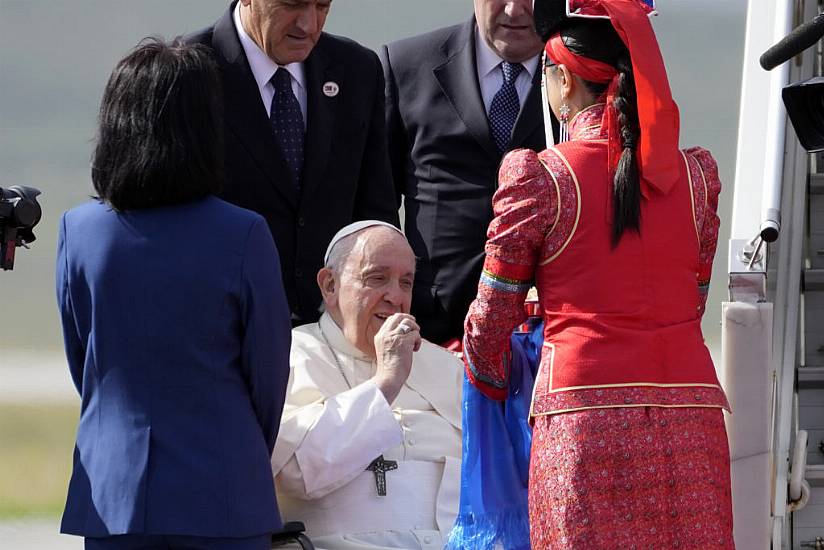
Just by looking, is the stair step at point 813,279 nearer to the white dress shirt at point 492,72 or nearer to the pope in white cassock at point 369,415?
the white dress shirt at point 492,72

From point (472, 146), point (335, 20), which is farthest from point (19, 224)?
point (335, 20)

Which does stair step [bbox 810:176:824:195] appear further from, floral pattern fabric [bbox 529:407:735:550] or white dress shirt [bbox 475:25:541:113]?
floral pattern fabric [bbox 529:407:735:550]

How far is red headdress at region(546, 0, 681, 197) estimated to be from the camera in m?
2.65

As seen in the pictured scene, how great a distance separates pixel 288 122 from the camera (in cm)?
354

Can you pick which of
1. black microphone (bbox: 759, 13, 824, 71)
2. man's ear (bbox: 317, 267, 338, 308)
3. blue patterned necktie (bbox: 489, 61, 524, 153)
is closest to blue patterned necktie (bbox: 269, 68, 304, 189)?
man's ear (bbox: 317, 267, 338, 308)

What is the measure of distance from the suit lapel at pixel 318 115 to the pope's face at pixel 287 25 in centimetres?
12

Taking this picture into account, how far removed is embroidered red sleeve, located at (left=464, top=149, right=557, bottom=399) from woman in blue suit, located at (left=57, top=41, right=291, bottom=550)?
1.26 ft

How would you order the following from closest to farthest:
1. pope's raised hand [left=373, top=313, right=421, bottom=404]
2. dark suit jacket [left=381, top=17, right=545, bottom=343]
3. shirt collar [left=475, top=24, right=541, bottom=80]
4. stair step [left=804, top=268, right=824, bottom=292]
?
pope's raised hand [left=373, top=313, right=421, bottom=404] → dark suit jacket [left=381, top=17, right=545, bottom=343] → shirt collar [left=475, top=24, right=541, bottom=80] → stair step [left=804, top=268, right=824, bottom=292]

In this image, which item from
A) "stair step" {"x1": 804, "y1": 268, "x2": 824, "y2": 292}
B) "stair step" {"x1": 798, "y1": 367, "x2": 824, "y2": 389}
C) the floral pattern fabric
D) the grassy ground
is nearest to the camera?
the floral pattern fabric

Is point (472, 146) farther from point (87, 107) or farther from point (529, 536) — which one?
point (87, 107)

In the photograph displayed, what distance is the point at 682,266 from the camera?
2.72 meters

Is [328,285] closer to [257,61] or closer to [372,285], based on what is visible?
[372,285]

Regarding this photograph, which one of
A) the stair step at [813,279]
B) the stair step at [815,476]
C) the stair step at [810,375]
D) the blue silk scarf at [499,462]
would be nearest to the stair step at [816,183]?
the stair step at [813,279]

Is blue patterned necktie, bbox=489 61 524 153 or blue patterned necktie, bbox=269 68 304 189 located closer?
blue patterned necktie, bbox=269 68 304 189
